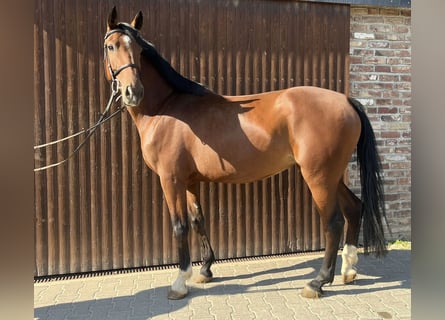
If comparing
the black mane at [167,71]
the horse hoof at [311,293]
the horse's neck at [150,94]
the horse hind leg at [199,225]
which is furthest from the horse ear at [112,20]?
the horse hoof at [311,293]

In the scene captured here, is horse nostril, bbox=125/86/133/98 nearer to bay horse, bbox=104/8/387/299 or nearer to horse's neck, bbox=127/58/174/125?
bay horse, bbox=104/8/387/299

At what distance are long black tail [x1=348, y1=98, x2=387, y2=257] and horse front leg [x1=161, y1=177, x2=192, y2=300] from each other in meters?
1.59

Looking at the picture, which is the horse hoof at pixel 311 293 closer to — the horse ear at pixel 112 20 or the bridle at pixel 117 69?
the bridle at pixel 117 69

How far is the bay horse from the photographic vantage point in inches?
122

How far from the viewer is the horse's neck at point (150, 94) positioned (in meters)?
3.36

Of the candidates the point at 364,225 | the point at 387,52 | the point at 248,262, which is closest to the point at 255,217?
the point at 248,262

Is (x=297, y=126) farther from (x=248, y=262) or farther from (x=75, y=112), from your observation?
(x=75, y=112)

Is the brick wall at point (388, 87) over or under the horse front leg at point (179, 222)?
over

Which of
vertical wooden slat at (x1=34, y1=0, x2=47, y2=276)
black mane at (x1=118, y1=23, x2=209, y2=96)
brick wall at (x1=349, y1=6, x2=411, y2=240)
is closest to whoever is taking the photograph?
A: black mane at (x1=118, y1=23, x2=209, y2=96)

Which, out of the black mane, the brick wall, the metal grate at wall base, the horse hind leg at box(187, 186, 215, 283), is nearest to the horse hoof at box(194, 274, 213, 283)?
the horse hind leg at box(187, 186, 215, 283)

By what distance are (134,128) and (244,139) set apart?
135 centimetres

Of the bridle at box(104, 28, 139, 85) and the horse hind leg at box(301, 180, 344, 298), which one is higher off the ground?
the bridle at box(104, 28, 139, 85)

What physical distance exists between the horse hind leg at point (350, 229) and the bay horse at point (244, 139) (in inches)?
0.6
